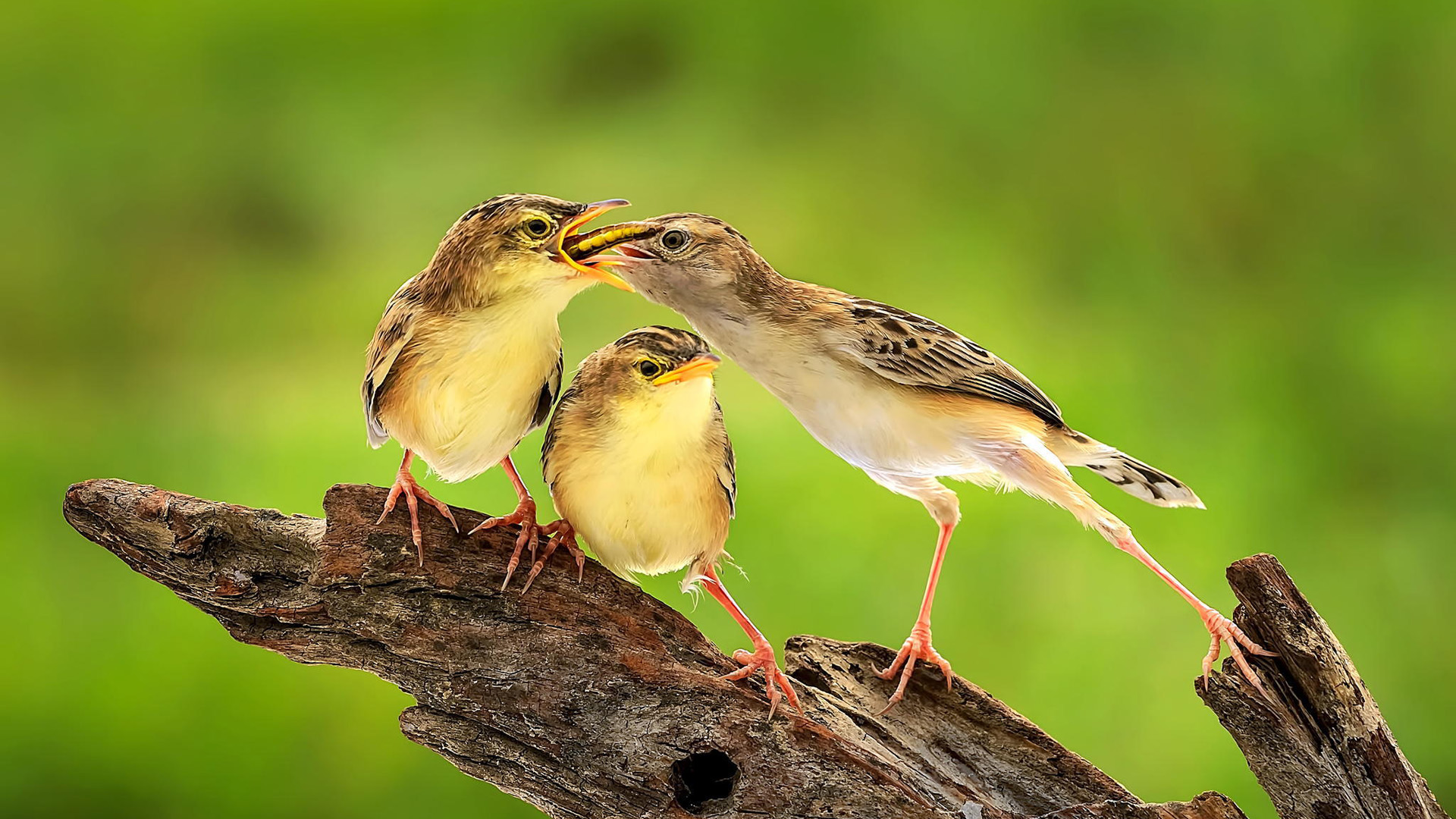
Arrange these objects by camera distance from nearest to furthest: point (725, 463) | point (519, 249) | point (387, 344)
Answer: point (519, 249) < point (387, 344) < point (725, 463)

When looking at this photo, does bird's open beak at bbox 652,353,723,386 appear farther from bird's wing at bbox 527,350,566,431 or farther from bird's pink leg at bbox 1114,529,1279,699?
bird's pink leg at bbox 1114,529,1279,699

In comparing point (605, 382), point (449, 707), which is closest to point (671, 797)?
point (449, 707)

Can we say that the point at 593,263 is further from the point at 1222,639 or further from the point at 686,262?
the point at 1222,639

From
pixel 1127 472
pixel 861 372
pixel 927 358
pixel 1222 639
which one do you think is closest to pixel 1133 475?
pixel 1127 472

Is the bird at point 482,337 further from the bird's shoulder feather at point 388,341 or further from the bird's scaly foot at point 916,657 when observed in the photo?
the bird's scaly foot at point 916,657

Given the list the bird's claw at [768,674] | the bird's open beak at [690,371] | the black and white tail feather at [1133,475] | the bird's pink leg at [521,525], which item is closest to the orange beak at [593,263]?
the bird's open beak at [690,371]

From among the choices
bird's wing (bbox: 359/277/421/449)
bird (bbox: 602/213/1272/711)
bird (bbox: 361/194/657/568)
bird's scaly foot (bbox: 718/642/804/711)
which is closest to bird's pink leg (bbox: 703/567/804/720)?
bird's scaly foot (bbox: 718/642/804/711)

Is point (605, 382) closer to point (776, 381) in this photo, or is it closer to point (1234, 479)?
point (776, 381)
